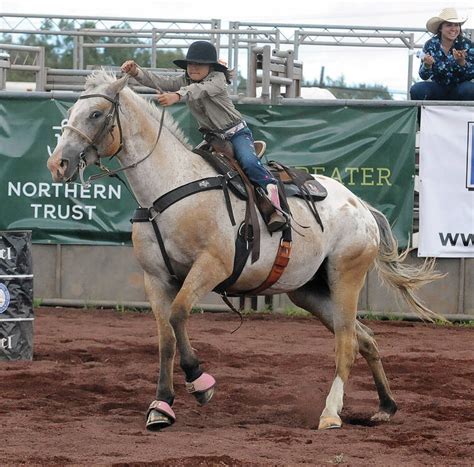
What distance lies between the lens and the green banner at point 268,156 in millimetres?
13508

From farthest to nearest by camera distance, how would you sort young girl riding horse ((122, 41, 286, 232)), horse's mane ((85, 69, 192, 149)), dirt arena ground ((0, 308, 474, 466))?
young girl riding horse ((122, 41, 286, 232)) < horse's mane ((85, 69, 192, 149)) < dirt arena ground ((0, 308, 474, 466))

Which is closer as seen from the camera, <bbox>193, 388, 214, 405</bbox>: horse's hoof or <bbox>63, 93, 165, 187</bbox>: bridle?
<bbox>63, 93, 165, 187</bbox>: bridle

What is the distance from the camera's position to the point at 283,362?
1052 cm

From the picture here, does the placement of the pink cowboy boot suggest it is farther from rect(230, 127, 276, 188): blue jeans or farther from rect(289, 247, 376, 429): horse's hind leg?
rect(289, 247, 376, 429): horse's hind leg

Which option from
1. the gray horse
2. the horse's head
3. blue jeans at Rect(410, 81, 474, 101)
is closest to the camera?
the horse's head

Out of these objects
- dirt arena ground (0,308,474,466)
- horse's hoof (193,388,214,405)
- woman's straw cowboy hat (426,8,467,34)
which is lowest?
dirt arena ground (0,308,474,466)

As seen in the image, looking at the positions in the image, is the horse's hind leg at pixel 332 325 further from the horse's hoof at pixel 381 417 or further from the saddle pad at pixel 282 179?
the saddle pad at pixel 282 179

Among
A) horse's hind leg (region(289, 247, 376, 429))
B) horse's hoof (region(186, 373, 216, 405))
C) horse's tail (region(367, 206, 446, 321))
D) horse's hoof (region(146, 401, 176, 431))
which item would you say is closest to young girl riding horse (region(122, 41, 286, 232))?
horse's hind leg (region(289, 247, 376, 429))

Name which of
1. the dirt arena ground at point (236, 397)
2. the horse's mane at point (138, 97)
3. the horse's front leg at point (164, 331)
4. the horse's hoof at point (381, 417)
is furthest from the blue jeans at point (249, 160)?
the horse's hoof at point (381, 417)

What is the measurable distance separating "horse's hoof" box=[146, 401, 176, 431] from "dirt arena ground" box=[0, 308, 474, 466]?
0.41 feet

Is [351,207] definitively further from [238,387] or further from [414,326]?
[414,326]

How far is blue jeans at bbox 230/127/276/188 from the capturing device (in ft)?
26.9

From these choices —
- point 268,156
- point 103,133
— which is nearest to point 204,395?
point 103,133

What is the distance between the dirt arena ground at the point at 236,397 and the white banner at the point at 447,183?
0.99 metres
